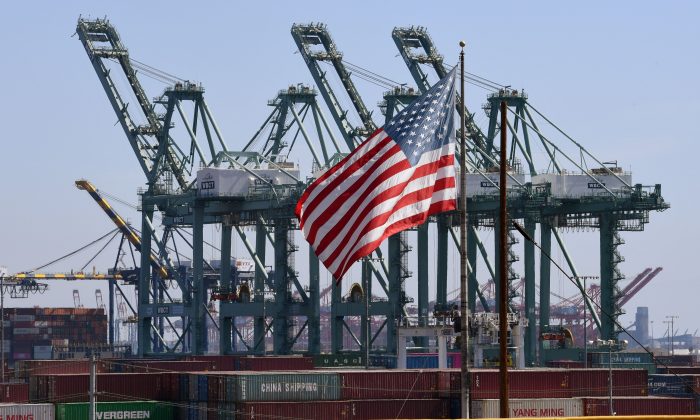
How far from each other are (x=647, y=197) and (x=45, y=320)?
326ft

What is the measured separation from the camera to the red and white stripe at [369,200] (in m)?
31.6

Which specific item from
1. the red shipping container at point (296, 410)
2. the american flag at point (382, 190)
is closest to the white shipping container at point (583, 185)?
the red shipping container at point (296, 410)

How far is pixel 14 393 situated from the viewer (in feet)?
235

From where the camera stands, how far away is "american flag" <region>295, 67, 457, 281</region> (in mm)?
31609

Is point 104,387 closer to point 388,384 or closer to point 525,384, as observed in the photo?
point 388,384

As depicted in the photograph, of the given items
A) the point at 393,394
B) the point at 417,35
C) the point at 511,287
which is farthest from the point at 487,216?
the point at 393,394

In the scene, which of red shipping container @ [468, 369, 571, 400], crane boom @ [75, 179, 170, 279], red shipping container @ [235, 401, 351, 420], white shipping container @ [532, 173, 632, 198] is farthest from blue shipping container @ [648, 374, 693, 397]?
crane boom @ [75, 179, 170, 279]

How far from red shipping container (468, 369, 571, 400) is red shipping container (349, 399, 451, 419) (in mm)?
1536

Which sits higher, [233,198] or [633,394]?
[233,198]

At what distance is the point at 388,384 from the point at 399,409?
1151mm

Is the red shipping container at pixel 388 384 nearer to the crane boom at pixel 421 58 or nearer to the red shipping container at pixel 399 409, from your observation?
the red shipping container at pixel 399 409

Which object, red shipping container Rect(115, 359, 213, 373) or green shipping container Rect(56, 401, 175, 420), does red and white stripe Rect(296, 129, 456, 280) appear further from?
red shipping container Rect(115, 359, 213, 373)

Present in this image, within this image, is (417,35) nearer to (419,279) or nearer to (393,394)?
(419,279)

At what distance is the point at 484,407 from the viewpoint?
2479 inches
